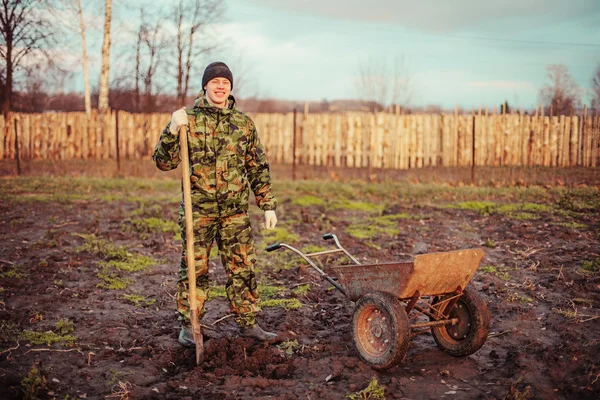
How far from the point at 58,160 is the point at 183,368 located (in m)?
15.9

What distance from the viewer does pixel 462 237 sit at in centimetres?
784

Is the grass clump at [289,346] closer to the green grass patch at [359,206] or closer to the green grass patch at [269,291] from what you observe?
the green grass patch at [269,291]

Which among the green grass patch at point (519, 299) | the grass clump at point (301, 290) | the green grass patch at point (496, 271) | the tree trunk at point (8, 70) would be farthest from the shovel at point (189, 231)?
the tree trunk at point (8, 70)

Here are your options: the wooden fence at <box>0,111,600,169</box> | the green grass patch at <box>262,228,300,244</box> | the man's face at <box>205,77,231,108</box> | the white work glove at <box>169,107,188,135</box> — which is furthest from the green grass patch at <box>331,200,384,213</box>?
the white work glove at <box>169,107,188,135</box>

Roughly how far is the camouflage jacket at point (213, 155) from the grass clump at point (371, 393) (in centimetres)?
169

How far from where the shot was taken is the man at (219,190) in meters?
4.16

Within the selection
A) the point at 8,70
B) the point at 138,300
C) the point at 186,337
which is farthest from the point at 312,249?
the point at 8,70

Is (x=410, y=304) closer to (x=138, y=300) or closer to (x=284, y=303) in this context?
(x=284, y=303)

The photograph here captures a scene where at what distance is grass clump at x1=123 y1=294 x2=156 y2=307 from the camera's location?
17.3ft

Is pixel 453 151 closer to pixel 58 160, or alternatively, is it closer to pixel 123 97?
pixel 58 160

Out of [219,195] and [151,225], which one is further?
[151,225]

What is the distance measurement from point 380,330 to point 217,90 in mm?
2181

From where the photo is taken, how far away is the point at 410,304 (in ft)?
12.4

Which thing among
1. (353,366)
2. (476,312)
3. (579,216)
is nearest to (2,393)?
(353,366)
